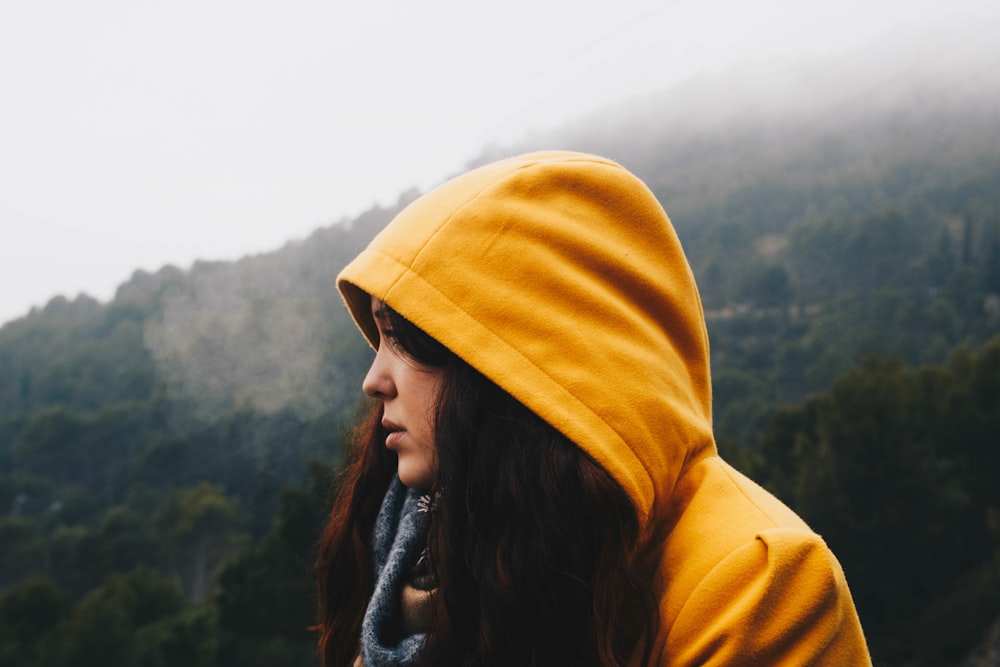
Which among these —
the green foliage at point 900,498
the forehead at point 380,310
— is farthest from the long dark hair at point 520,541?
the green foliage at point 900,498

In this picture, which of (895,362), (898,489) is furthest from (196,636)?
(895,362)

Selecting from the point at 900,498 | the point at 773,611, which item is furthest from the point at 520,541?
the point at 900,498

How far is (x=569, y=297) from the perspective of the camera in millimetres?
1195

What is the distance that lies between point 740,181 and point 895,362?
60.5 meters

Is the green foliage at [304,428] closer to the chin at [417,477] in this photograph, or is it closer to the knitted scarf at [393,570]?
the knitted scarf at [393,570]

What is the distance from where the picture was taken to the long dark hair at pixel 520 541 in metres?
1.15

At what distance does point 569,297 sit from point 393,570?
0.61 m

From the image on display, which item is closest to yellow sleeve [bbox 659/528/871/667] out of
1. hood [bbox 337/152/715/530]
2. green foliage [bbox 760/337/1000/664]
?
hood [bbox 337/152/715/530]

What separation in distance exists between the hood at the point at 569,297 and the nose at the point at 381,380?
0.55 feet

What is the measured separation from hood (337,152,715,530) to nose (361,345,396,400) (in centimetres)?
17

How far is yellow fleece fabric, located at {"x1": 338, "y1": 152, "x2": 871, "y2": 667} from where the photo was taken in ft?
3.59

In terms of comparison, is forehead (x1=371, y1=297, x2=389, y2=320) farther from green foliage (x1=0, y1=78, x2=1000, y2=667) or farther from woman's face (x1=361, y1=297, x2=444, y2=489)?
green foliage (x1=0, y1=78, x2=1000, y2=667)

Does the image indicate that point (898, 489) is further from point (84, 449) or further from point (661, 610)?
point (84, 449)

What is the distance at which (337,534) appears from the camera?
1731mm
